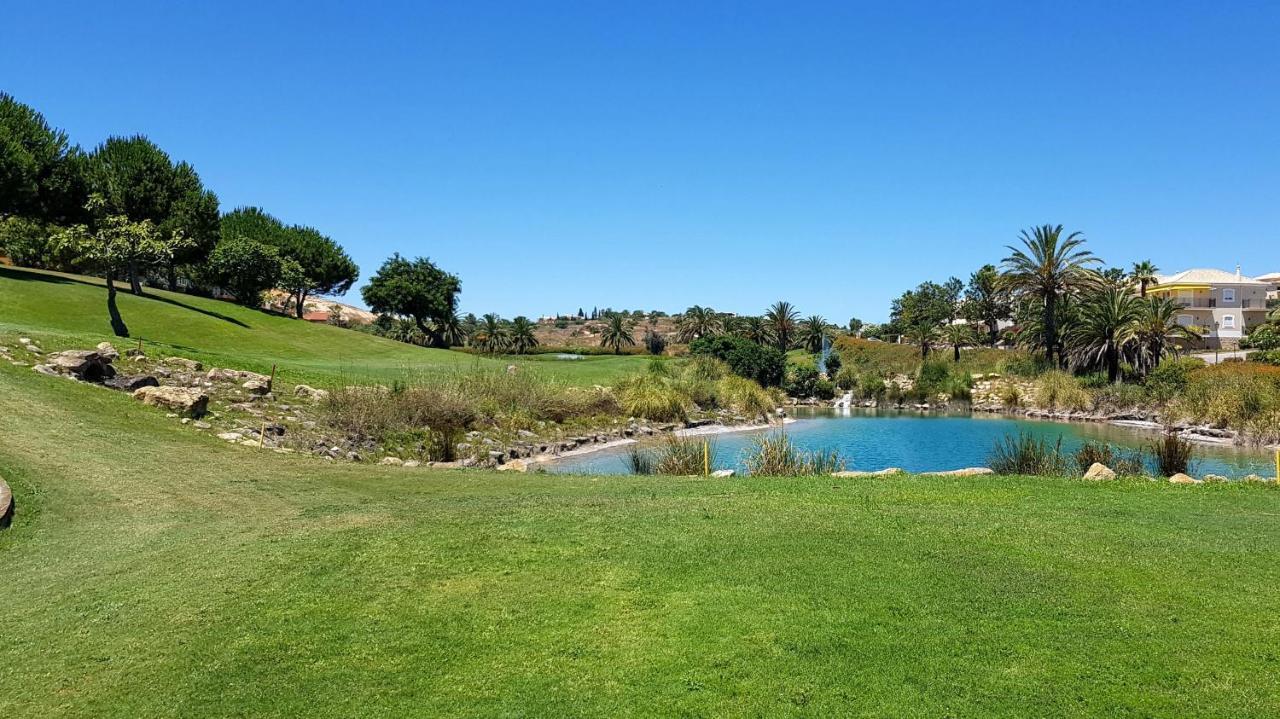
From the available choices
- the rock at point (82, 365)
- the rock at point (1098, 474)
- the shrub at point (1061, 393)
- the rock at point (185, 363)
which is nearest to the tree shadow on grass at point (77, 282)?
the rock at point (185, 363)

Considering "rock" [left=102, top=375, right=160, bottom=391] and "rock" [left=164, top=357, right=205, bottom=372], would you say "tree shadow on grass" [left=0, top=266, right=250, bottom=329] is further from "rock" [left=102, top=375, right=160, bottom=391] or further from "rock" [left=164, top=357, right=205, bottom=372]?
"rock" [left=102, top=375, right=160, bottom=391]

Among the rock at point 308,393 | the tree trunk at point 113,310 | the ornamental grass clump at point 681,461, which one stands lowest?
the ornamental grass clump at point 681,461

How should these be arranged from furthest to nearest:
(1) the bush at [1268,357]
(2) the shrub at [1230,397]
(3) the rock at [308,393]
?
(1) the bush at [1268,357] → (2) the shrub at [1230,397] → (3) the rock at [308,393]

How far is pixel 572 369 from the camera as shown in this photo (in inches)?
1981

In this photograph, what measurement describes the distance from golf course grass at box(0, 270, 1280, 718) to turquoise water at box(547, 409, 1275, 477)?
9506mm

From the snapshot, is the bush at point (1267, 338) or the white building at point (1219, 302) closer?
the bush at point (1267, 338)

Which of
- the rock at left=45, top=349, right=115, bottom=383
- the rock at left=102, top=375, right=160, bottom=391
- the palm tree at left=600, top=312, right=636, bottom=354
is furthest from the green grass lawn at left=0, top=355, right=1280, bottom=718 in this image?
the palm tree at left=600, top=312, right=636, bottom=354

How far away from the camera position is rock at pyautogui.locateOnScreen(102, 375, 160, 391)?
20.6m

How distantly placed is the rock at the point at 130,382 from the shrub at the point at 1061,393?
152ft

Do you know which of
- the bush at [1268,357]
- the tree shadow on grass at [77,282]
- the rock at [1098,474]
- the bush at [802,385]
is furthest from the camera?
→ the bush at [802,385]

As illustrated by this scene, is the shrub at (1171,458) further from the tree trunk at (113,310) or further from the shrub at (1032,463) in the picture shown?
the tree trunk at (113,310)

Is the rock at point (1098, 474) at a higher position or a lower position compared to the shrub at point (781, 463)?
higher

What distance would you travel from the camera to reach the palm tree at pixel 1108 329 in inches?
1946

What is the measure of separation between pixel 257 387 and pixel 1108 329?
4706 centimetres
